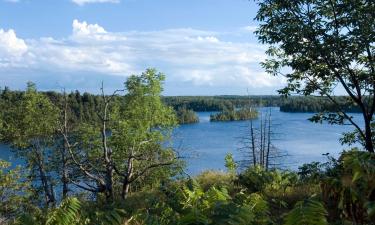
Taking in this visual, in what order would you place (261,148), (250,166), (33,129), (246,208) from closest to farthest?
(246,208), (250,166), (33,129), (261,148)

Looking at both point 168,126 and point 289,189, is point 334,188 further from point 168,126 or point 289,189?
point 168,126

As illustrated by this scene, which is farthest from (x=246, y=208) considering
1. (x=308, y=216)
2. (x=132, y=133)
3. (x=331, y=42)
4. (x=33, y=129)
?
(x=33, y=129)

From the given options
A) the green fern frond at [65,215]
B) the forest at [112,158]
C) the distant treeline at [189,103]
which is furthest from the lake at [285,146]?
the green fern frond at [65,215]

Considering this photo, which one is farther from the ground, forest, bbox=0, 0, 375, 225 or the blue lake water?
forest, bbox=0, 0, 375, 225

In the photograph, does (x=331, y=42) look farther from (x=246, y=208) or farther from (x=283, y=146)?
(x=283, y=146)

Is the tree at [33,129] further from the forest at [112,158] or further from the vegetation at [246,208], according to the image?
the vegetation at [246,208]

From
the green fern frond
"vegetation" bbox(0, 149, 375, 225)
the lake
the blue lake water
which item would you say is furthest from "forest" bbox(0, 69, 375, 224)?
the lake

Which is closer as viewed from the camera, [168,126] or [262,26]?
[262,26]

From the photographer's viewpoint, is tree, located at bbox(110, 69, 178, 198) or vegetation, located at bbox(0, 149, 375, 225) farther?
tree, located at bbox(110, 69, 178, 198)

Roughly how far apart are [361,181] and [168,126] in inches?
922

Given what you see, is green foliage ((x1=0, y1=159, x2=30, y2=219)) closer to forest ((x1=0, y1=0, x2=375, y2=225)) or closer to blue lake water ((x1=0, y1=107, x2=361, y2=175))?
forest ((x1=0, y1=0, x2=375, y2=225))

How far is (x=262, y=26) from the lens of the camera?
10648 mm

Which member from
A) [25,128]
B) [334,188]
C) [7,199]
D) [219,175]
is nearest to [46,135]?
[25,128]

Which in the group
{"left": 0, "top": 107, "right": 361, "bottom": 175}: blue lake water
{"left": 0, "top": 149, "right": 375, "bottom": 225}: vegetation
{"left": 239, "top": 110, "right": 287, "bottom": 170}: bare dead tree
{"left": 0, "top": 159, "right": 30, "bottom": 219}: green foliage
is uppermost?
{"left": 0, "top": 149, "right": 375, "bottom": 225}: vegetation
